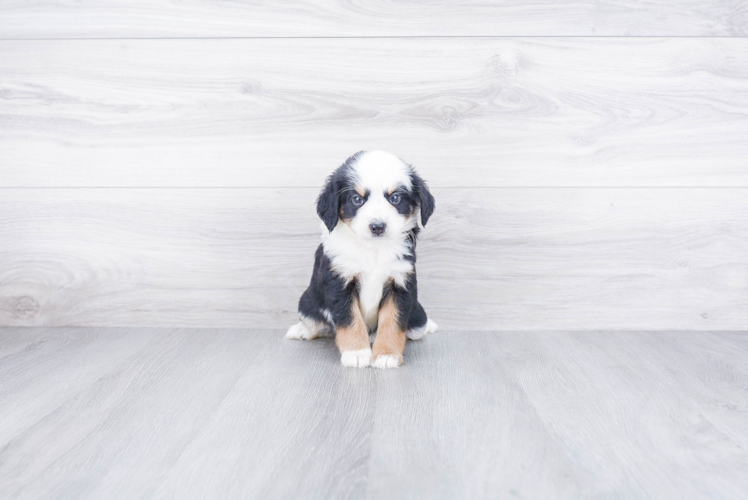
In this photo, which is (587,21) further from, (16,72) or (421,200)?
(16,72)

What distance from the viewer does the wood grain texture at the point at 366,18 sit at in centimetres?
201

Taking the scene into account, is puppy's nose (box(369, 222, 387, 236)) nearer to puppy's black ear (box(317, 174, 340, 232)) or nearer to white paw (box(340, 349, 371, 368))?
puppy's black ear (box(317, 174, 340, 232))

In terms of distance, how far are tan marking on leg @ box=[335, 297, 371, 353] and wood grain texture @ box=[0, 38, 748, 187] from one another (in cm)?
56

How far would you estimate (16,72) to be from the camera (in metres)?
2.08

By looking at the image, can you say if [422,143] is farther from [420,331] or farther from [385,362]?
[385,362]

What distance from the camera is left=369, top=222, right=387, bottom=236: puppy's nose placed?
1.60 meters

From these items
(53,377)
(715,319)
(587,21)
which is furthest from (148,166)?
(715,319)

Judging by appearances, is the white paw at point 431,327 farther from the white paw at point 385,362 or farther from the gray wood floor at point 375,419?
the white paw at point 385,362

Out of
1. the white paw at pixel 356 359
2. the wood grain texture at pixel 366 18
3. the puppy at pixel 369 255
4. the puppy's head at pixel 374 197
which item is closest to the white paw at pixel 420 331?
the puppy at pixel 369 255

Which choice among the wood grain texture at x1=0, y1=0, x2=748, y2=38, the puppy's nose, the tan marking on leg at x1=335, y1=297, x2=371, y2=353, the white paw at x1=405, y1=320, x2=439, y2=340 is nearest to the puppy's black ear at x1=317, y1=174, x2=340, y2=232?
the puppy's nose

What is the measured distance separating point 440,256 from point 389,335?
469 millimetres

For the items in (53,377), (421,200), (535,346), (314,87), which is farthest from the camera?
(314,87)

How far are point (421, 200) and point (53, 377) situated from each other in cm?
113

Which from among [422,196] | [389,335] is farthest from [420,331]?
[422,196]
